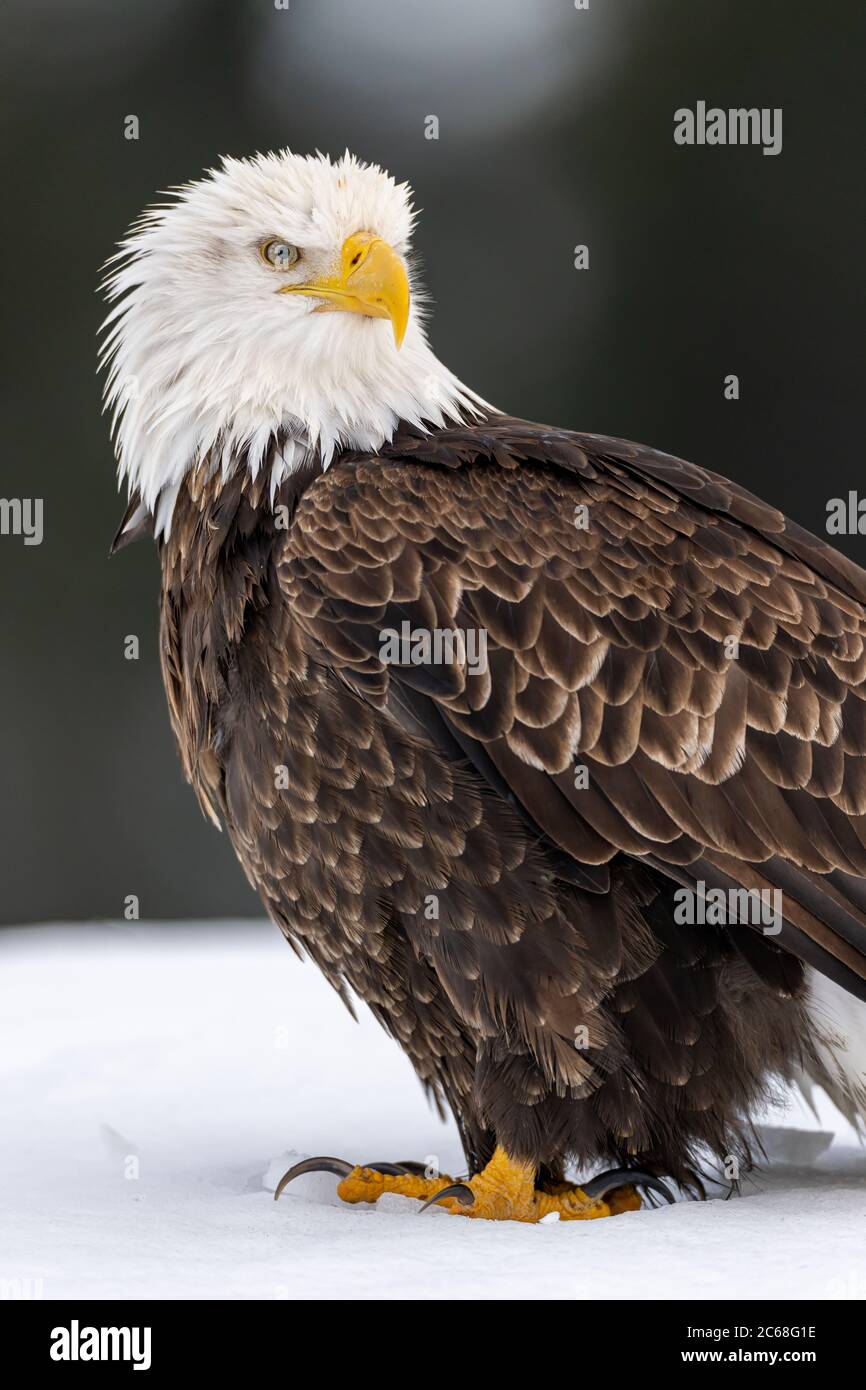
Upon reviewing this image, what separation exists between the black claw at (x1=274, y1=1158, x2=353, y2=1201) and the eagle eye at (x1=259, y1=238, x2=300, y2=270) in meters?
1.80

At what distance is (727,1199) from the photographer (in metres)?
2.96

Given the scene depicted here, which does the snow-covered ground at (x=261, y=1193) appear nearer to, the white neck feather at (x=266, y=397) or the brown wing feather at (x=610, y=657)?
the brown wing feather at (x=610, y=657)

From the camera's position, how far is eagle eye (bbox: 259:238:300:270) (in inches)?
130

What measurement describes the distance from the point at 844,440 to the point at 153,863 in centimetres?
364

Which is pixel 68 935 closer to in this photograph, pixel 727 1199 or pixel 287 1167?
pixel 287 1167

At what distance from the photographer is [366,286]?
3225 mm

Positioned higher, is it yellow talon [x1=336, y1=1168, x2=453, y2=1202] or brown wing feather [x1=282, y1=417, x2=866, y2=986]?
brown wing feather [x1=282, y1=417, x2=866, y2=986]

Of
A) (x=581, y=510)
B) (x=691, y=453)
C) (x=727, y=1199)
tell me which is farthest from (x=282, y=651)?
(x=691, y=453)

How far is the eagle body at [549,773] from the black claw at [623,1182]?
3cm

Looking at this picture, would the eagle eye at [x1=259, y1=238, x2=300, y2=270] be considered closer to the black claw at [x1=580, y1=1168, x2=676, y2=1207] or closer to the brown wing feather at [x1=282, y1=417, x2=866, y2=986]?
the brown wing feather at [x1=282, y1=417, x2=866, y2=986]

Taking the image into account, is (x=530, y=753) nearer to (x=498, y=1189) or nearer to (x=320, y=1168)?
(x=498, y=1189)

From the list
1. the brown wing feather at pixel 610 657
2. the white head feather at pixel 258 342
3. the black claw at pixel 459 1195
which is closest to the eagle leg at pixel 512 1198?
the black claw at pixel 459 1195

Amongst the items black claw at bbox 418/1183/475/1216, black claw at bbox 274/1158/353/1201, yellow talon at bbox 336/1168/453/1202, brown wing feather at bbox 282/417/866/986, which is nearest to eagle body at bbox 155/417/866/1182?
brown wing feather at bbox 282/417/866/986
